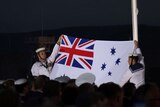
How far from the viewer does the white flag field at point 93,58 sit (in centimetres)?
858

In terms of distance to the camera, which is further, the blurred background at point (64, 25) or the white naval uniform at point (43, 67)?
the blurred background at point (64, 25)

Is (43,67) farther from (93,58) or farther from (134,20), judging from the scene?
(134,20)

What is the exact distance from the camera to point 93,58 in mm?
8805

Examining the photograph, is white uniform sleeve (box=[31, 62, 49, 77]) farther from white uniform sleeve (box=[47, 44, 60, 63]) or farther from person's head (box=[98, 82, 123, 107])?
person's head (box=[98, 82, 123, 107])

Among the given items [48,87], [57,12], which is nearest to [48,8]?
[57,12]

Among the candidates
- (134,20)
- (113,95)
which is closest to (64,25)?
(134,20)

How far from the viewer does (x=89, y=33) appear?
31.4ft

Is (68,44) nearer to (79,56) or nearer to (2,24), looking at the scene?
(79,56)

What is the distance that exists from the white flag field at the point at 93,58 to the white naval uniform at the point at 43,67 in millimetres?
72

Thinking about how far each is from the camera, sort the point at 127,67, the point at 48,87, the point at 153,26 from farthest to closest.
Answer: the point at 153,26 < the point at 127,67 < the point at 48,87

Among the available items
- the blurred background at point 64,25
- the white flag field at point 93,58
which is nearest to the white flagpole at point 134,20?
the white flag field at point 93,58

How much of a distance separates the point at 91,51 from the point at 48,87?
391 cm

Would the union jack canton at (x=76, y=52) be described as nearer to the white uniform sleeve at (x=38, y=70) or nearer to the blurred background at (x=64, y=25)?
the white uniform sleeve at (x=38, y=70)

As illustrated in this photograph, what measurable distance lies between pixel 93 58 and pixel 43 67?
81 cm
